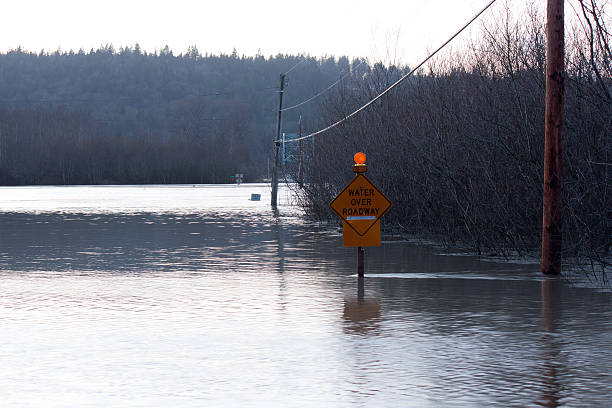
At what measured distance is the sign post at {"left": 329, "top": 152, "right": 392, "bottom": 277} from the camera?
53.6ft

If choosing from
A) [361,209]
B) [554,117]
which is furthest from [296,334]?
[554,117]

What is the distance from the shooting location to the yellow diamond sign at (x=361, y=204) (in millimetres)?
16312

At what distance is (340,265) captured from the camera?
19.9 metres

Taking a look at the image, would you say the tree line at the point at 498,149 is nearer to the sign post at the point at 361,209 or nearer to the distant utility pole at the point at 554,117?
the distant utility pole at the point at 554,117

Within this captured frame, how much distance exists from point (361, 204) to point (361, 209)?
81 mm

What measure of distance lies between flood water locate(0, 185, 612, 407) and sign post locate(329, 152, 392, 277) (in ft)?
2.54

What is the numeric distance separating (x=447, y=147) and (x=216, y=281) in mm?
8730

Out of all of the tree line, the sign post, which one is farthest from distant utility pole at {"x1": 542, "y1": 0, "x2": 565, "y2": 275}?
the sign post

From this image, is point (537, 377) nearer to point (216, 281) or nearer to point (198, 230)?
point (216, 281)

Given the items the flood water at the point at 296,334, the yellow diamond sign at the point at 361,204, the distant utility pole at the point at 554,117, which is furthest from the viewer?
the distant utility pole at the point at 554,117

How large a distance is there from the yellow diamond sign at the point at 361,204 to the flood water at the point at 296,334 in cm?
99

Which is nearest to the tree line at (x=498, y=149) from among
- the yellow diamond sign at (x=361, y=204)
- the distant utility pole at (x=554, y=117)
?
the distant utility pole at (x=554, y=117)

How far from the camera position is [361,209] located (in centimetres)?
1642

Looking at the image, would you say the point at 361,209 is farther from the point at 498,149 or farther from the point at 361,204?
the point at 498,149
